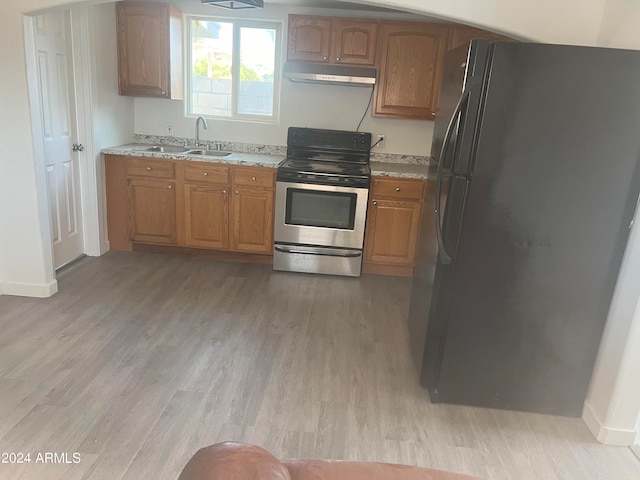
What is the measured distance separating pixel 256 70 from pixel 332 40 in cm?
87

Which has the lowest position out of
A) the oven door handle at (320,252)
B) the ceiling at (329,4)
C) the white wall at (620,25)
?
the oven door handle at (320,252)

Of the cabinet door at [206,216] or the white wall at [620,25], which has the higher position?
the white wall at [620,25]

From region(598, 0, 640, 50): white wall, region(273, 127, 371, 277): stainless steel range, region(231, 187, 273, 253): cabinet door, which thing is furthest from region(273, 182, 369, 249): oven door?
region(598, 0, 640, 50): white wall

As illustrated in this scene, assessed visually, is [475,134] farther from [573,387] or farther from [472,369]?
[573,387]

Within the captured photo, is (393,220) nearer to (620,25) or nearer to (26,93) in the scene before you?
(620,25)

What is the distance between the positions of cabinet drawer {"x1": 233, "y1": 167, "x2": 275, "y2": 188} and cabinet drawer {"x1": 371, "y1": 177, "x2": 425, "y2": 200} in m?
0.89

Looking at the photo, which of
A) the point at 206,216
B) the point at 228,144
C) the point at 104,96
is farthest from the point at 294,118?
the point at 104,96

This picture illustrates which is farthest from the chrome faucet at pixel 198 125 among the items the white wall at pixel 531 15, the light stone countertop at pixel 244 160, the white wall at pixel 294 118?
the white wall at pixel 531 15

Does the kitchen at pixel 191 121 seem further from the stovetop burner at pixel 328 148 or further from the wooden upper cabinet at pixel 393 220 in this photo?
the wooden upper cabinet at pixel 393 220

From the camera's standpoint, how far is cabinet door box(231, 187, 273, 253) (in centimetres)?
409

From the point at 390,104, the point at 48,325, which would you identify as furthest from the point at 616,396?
the point at 48,325

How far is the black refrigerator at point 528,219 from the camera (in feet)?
6.77

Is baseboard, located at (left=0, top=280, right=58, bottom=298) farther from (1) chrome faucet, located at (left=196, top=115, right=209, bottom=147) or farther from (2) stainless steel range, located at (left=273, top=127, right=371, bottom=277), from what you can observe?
(1) chrome faucet, located at (left=196, top=115, right=209, bottom=147)

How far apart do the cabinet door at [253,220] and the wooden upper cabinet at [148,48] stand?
117 centimetres
